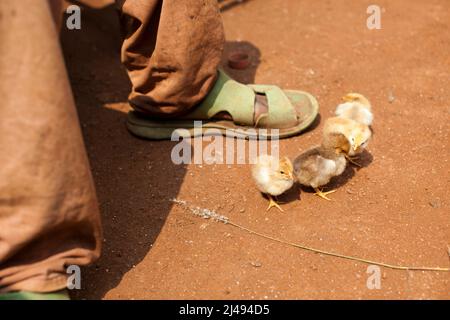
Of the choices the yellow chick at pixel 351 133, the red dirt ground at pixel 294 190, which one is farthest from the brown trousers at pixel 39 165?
the yellow chick at pixel 351 133

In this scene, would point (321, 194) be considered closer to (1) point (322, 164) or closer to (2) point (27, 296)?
(1) point (322, 164)

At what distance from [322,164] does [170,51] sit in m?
1.12

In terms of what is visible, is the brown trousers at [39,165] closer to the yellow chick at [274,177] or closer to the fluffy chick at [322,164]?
the yellow chick at [274,177]

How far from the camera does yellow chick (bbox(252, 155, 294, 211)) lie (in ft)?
9.75

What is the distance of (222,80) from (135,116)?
2.13 ft

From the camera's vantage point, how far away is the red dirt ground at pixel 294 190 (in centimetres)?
260

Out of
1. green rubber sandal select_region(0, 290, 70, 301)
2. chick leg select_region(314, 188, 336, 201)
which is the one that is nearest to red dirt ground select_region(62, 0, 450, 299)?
chick leg select_region(314, 188, 336, 201)

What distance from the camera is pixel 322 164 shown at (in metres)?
3.04

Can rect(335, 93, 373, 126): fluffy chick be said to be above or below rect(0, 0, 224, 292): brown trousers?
below

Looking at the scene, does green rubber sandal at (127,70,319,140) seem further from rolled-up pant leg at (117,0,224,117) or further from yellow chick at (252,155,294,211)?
yellow chick at (252,155,294,211)

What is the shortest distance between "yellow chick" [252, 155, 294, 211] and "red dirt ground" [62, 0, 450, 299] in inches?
4.9

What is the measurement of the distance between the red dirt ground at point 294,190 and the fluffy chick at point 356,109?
6.2 inches

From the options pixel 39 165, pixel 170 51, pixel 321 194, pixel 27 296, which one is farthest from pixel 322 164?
pixel 27 296

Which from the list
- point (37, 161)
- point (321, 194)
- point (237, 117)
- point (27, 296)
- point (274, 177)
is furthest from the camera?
point (237, 117)
